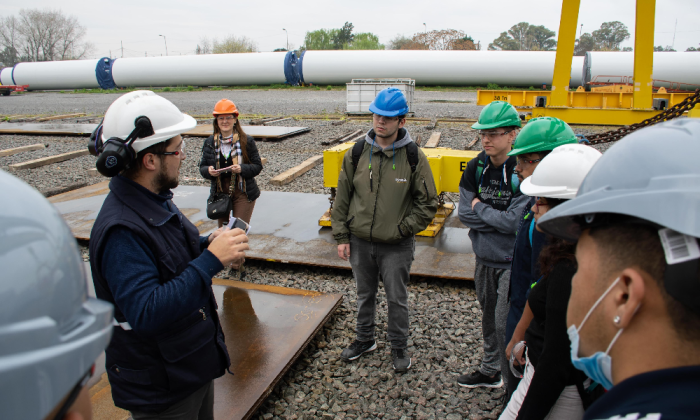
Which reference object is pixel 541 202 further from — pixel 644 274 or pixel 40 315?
pixel 40 315

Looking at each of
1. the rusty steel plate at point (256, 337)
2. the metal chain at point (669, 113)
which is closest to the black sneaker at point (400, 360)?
the rusty steel plate at point (256, 337)

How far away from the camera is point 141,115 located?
1.74 meters

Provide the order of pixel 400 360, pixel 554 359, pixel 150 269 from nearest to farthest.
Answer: pixel 554 359, pixel 150 269, pixel 400 360

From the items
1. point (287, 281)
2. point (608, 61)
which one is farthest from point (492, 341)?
point (608, 61)

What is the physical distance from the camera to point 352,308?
4.02 metres

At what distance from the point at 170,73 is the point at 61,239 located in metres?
34.5

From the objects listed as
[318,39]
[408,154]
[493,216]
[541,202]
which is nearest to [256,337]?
[408,154]

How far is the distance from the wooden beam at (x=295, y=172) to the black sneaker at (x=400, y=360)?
5.28 metres

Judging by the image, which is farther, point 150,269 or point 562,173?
A: point 562,173

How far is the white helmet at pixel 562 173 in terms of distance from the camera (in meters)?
1.78

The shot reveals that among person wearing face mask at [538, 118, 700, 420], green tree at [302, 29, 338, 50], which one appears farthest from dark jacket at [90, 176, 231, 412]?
green tree at [302, 29, 338, 50]

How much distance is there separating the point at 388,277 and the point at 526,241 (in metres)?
1.20

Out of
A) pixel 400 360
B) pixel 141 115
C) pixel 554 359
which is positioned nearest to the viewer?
pixel 554 359

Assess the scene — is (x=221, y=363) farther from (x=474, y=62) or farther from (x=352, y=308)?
(x=474, y=62)
